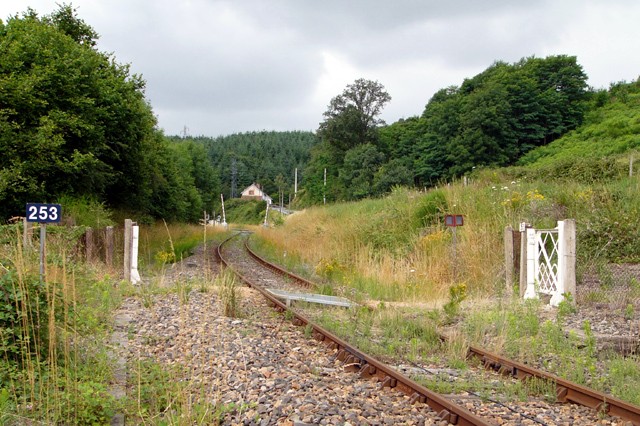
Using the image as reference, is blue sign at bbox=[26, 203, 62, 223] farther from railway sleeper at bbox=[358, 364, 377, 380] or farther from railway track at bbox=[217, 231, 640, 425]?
railway sleeper at bbox=[358, 364, 377, 380]

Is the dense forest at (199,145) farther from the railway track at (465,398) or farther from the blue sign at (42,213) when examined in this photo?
the railway track at (465,398)

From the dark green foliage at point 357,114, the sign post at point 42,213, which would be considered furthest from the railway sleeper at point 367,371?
the dark green foliage at point 357,114

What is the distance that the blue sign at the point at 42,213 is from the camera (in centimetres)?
705

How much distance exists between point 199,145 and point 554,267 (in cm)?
6414

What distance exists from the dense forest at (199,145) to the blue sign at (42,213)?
9.60m

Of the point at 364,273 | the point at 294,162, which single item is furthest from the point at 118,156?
the point at 294,162

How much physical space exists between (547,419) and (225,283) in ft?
20.9

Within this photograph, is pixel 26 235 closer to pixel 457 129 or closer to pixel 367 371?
pixel 367 371

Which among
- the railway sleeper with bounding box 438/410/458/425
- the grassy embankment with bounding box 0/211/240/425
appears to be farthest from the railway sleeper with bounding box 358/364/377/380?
the grassy embankment with bounding box 0/211/240/425

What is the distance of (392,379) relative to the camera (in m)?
5.25

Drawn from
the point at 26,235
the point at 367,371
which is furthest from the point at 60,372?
the point at 26,235

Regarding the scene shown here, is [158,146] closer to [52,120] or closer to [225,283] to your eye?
[52,120]

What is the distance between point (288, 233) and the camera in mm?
27594

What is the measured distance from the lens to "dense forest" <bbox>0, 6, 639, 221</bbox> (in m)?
16.8
